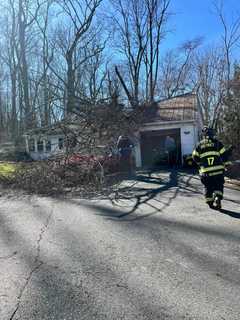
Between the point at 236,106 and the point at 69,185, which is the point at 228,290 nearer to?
the point at 69,185

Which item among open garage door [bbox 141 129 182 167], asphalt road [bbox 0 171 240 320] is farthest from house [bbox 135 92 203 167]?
asphalt road [bbox 0 171 240 320]

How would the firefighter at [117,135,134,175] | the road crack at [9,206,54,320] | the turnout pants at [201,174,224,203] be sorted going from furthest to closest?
the firefighter at [117,135,134,175], the turnout pants at [201,174,224,203], the road crack at [9,206,54,320]

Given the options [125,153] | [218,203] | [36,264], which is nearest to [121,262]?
[36,264]

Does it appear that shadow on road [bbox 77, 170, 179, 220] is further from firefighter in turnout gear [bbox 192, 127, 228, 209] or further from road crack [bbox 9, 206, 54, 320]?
road crack [bbox 9, 206, 54, 320]

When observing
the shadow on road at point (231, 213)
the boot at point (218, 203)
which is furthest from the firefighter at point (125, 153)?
the shadow on road at point (231, 213)

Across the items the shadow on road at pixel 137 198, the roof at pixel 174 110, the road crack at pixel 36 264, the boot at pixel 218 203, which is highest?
the roof at pixel 174 110

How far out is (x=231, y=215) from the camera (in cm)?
689

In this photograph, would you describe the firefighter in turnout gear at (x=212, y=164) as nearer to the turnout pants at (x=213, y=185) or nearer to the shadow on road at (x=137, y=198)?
the turnout pants at (x=213, y=185)

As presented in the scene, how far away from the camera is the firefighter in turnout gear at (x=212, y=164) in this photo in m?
7.40

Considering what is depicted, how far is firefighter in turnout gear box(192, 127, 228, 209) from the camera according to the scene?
7.40 metres

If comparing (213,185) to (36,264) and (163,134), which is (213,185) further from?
(163,134)

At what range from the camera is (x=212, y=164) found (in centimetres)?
742

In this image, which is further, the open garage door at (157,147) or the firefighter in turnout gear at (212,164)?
the open garage door at (157,147)

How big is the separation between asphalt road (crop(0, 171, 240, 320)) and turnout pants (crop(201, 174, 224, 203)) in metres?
0.36
